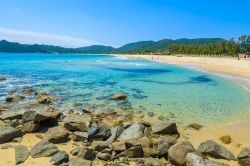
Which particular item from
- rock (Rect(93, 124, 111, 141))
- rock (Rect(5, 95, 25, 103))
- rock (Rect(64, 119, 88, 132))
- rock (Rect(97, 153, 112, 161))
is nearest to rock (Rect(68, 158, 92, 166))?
rock (Rect(97, 153, 112, 161))

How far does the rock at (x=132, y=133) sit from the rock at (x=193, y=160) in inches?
135

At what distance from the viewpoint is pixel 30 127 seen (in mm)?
13148

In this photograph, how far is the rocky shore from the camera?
9.65 meters

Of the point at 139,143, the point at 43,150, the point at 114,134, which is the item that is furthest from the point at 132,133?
the point at 43,150

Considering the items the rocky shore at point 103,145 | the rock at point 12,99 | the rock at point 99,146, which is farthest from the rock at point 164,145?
the rock at point 12,99

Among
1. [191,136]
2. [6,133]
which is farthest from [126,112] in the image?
[6,133]

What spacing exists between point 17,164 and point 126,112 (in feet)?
33.1

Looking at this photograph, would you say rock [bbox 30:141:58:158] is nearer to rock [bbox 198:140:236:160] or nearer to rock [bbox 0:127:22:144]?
rock [bbox 0:127:22:144]

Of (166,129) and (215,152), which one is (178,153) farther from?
(166,129)

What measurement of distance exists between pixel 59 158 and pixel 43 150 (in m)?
1.14

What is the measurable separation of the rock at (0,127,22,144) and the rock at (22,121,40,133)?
523mm

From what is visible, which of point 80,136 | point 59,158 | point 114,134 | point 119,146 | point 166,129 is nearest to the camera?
point 59,158

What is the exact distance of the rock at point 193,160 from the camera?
859 cm

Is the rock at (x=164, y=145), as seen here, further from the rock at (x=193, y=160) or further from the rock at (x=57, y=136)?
the rock at (x=57, y=136)
